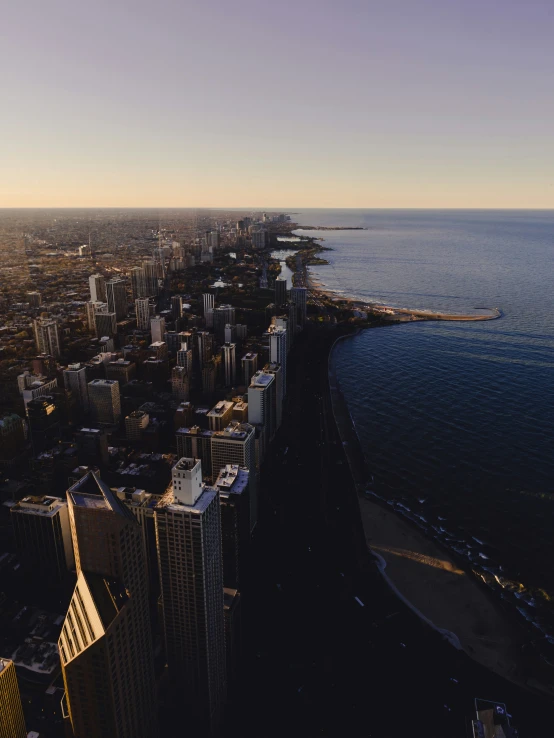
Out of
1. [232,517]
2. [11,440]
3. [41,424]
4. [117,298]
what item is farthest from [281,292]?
[232,517]

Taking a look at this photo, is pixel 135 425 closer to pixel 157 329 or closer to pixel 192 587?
pixel 157 329

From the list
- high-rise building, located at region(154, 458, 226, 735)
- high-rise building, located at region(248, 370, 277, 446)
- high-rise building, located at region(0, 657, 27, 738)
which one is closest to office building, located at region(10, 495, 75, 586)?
high-rise building, located at region(154, 458, 226, 735)

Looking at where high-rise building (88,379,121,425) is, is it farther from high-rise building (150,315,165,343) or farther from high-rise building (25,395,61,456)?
high-rise building (150,315,165,343)

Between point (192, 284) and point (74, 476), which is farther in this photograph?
→ point (192, 284)

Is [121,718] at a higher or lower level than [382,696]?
higher

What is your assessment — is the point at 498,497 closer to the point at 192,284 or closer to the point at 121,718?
the point at 121,718

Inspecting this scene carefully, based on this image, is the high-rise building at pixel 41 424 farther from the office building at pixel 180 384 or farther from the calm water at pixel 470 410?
→ the calm water at pixel 470 410

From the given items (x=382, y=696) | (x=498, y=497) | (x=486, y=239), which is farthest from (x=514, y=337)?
(x=486, y=239)
